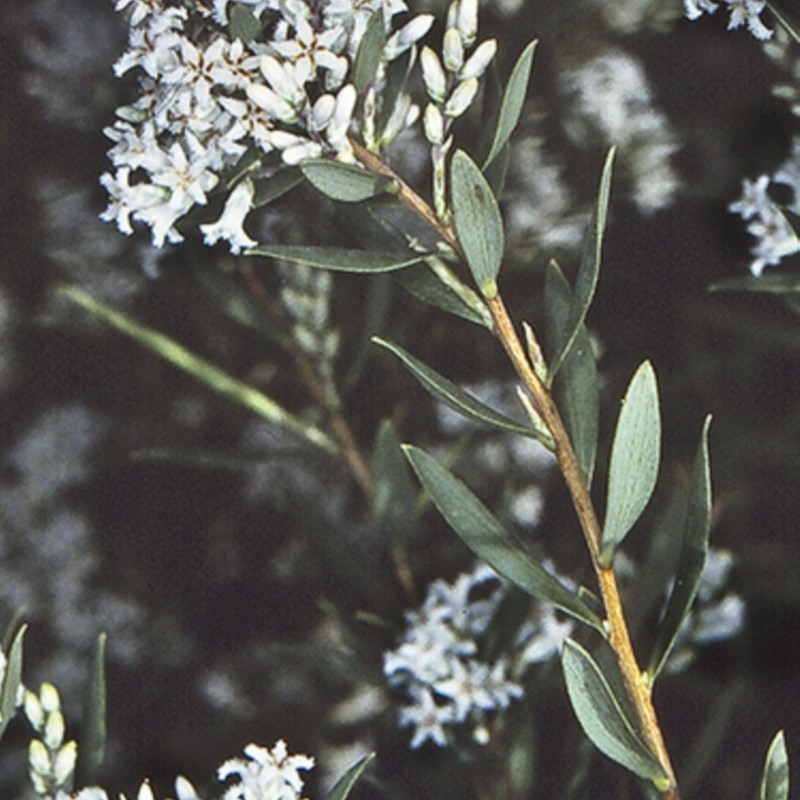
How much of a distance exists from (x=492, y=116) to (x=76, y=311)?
816mm

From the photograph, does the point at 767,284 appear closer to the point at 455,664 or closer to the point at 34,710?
the point at 455,664

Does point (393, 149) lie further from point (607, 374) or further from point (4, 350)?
point (4, 350)

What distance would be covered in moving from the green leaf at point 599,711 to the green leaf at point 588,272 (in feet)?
0.39

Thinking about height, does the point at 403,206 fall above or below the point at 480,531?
above

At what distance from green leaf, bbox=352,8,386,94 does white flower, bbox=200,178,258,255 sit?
7cm

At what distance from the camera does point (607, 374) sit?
3.98 feet

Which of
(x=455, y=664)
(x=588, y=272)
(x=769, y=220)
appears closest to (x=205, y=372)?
(x=455, y=664)

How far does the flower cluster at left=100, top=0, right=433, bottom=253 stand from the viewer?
579 mm

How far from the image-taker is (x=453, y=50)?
605mm

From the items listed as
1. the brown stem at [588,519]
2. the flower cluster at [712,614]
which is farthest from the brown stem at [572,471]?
the flower cluster at [712,614]

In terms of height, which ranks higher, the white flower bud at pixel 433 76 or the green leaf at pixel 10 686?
the white flower bud at pixel 433 76

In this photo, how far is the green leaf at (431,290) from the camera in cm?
64

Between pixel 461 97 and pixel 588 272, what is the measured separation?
9cm

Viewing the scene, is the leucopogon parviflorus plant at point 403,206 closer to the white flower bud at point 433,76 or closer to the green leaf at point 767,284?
the white flower bud at point 433,76
